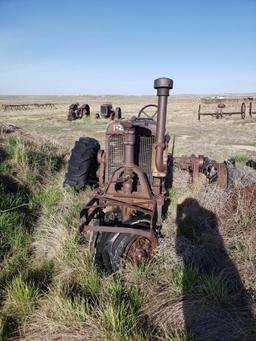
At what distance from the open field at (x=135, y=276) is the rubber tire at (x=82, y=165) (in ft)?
0.69

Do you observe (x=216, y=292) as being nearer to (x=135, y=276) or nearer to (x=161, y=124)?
(x=135, y=276)

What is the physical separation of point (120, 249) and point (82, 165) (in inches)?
94.2

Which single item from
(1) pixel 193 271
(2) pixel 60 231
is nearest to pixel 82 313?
(1) pixel 193 271

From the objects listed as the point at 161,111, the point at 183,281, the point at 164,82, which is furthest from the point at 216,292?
the point at 164,82

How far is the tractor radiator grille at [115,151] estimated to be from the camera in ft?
17.7

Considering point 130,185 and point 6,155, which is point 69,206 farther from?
point 6,155

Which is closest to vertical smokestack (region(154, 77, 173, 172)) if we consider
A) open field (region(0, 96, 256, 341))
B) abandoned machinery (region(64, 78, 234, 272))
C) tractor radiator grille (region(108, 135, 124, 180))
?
abandoned machinery (region(64, 78, 234, 272))

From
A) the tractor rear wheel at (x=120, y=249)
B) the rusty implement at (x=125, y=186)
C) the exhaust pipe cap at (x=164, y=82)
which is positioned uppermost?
the exhaust pipe cap at (x=164, y=82)

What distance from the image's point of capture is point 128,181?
465cm

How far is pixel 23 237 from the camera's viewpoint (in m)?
4.46

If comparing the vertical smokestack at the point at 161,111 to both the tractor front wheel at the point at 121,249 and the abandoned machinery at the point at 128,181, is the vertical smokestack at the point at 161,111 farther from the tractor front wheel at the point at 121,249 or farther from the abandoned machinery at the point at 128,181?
the tractor front wheel at the point at 121,249

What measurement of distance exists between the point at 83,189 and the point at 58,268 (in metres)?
2.52

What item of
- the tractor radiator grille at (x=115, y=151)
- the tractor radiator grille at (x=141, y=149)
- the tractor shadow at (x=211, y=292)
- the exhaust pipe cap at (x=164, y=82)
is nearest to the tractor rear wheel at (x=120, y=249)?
the tractor shadow at (x=211, y=292)

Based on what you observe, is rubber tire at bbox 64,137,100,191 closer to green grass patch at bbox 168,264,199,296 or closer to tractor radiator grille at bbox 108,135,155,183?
tractor radiator grille at bbox 108,135,155,183
